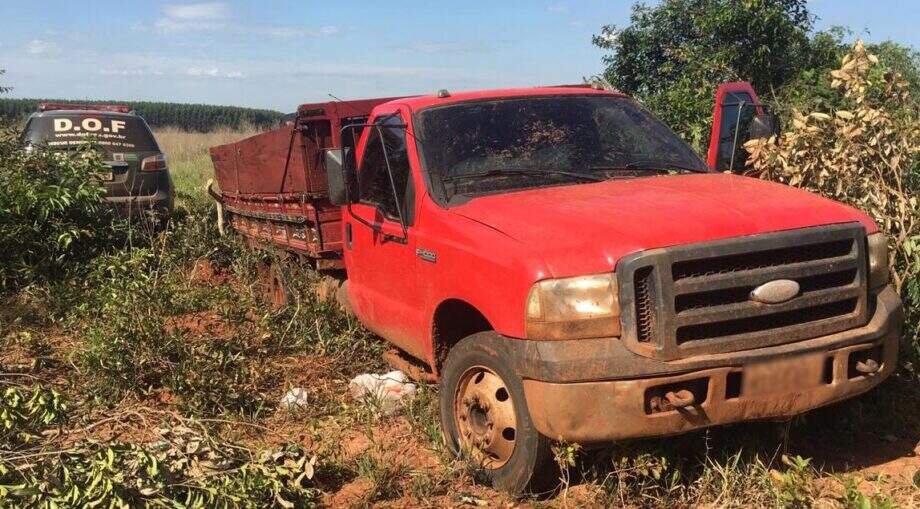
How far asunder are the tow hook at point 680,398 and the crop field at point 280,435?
0.80ft

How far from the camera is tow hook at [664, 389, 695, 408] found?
3.21m

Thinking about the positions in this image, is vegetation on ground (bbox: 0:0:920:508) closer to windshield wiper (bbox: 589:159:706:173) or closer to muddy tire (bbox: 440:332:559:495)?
muddy tire (bbox: 440:332:559:495)

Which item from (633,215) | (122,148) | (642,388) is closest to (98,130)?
(122,148)

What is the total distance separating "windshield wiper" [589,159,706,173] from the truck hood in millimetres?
362

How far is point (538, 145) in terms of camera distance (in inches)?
181

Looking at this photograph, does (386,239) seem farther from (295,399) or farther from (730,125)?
(730,125)

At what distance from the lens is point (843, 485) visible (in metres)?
3.62

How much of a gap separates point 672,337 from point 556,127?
1858mm

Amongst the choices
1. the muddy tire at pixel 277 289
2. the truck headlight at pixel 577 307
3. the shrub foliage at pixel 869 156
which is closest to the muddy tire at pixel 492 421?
the truck headlight at pixel 577 307

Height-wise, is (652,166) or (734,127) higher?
(734,127)

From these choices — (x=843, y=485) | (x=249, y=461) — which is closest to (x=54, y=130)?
(x=249, y=461)

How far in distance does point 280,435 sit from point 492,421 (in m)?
1.68

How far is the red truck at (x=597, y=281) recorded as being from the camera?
3258 mm

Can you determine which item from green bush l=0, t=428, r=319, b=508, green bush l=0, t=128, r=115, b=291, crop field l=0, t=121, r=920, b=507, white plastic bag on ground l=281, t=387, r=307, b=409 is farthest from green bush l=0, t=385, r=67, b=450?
green bush l=0, t=128, r=115, b=291
